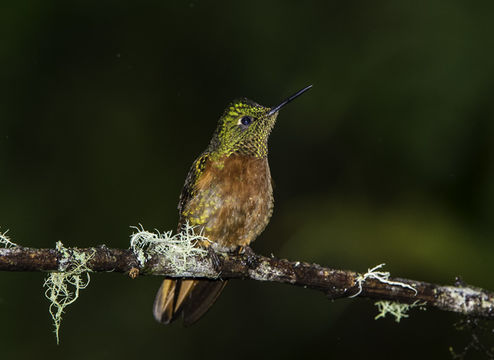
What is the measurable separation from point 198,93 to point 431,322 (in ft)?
10.7

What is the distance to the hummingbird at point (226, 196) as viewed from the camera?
301cm

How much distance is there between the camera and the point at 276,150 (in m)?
5.86

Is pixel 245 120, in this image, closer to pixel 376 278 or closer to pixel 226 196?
pixel 226 196

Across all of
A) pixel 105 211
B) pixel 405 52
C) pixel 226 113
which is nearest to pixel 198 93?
pixel 105 211

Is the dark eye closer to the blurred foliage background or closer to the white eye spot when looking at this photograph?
the white eye spot

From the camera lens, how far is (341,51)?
5281 millimetres

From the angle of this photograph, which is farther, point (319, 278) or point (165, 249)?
point (319, 278)

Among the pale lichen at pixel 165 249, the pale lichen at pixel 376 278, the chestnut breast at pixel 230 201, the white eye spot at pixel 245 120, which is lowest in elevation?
the pale lichen at pixel 165 249

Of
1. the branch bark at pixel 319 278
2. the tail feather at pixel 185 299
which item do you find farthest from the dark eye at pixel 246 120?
the tail feather at pixel 185 299

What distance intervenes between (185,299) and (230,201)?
2.60 ft

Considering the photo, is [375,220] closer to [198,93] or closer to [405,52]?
[405,52]

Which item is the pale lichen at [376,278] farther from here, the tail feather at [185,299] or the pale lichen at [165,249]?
the tail feather at [185,299]

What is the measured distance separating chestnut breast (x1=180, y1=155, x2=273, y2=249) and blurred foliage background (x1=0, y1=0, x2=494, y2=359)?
6.12 ft

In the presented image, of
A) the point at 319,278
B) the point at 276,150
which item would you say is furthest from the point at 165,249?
the point at 276,150
